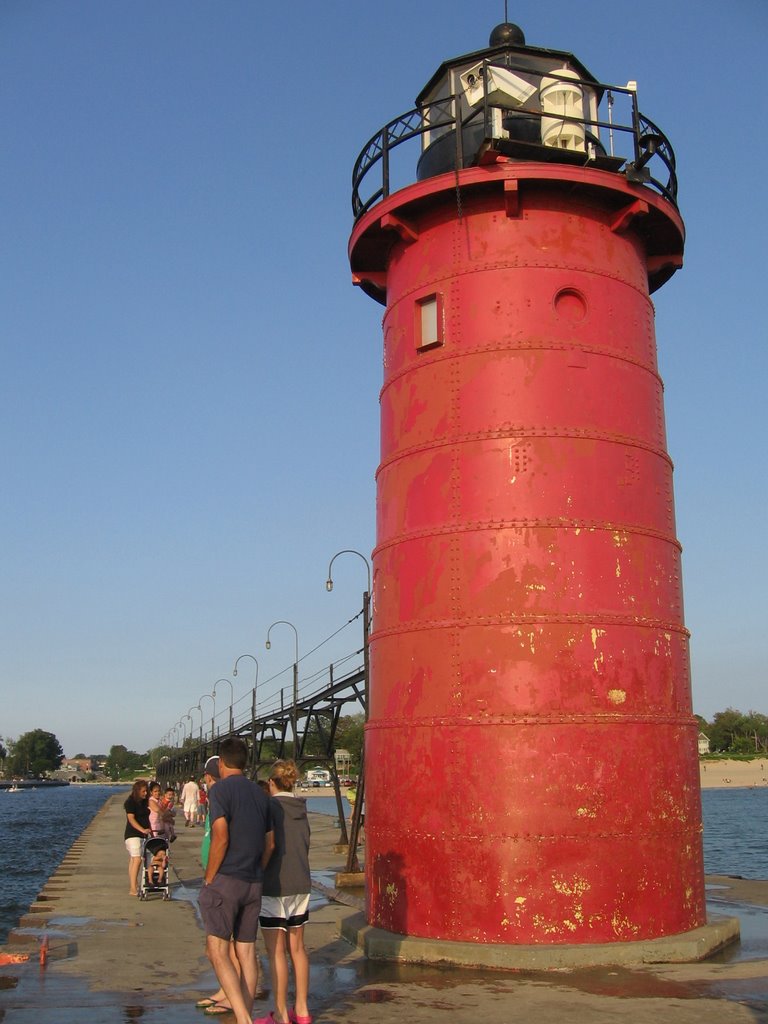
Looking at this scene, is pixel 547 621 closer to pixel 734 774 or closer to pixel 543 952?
pixel 543 952

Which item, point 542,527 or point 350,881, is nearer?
point 542,527

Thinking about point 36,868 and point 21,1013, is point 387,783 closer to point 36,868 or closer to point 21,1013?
point 21,1013

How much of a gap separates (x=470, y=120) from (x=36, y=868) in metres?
32.3

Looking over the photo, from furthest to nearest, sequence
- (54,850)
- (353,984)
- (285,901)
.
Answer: (54,850) → (353,984) → (285,901)

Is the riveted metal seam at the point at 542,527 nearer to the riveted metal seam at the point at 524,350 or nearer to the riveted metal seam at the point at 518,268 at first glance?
the riveted metal seam at the point at 524,350

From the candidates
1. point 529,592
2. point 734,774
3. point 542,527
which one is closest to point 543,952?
point 529,592

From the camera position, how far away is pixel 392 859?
1130 cm

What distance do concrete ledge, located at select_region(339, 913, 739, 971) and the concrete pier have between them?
11 centimetres

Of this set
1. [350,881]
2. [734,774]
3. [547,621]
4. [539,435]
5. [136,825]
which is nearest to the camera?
[547,621]

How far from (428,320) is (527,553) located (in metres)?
3.24

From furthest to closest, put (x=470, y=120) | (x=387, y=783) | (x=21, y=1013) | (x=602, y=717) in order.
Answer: (x=470, y=120)
(x=387, y=783)
(x=602, y=717)
(x=21, y=1013)

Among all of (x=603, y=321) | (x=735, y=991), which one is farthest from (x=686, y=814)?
(x=603, y=321)

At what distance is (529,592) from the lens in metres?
10.9

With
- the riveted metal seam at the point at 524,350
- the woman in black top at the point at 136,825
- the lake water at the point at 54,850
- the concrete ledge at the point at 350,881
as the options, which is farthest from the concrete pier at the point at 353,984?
the lake water at the point at 54,850
